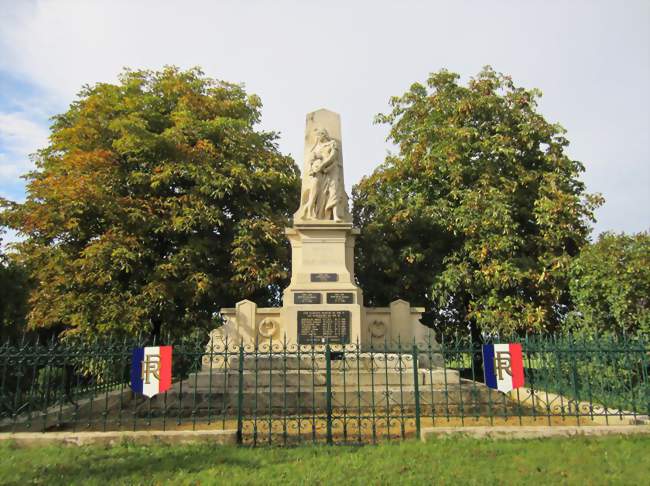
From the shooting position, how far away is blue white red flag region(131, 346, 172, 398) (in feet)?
23.2

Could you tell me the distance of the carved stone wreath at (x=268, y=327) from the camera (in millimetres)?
12508

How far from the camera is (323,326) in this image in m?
11.8

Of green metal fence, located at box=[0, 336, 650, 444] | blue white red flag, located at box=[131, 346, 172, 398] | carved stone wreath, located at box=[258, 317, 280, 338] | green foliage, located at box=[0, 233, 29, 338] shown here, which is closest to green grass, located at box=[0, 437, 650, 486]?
green metal fence, located at box=[0, 336, 650, 444]

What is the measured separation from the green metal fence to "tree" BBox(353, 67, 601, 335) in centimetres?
460

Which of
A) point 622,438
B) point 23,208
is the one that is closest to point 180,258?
point 23,208

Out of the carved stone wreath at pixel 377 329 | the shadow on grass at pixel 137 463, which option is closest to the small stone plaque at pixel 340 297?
the carved stone wreath at pixel 377 329

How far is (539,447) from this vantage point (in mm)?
6180

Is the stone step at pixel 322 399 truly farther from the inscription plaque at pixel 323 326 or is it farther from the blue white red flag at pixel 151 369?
the inscription plaque at pixel 323 326

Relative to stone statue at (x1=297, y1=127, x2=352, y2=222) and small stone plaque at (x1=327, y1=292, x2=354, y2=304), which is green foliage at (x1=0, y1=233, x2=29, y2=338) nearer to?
stone statue at (x1=297, y1=127, x2=352, y2=222)

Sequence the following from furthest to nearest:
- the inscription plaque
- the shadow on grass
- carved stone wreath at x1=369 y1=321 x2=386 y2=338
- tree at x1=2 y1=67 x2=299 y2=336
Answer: tree at x1=2 y1=67 x2=299 y2=336
carved stone wreath at x1=369 y1=321 x2=386 y2=338
the inscription plaque
the shadow on grass

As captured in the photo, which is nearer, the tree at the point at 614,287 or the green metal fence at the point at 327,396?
the green metal fence at the point at 327,396

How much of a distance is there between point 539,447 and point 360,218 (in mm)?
13523

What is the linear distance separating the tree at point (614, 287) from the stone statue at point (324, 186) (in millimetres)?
6320

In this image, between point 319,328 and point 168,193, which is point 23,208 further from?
point 319,328
